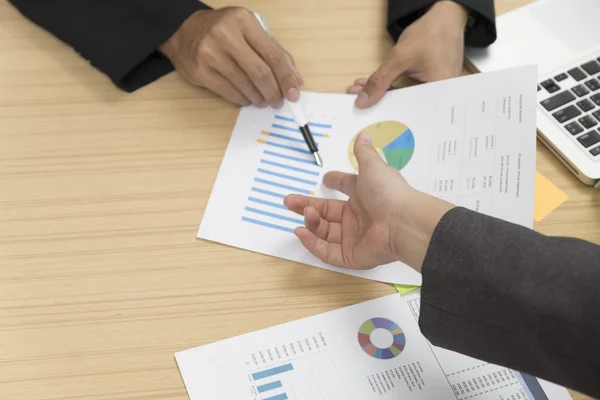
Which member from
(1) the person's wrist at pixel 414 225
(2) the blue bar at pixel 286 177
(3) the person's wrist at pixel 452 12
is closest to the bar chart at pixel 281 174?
(2) the blue bar at pixel 286 177

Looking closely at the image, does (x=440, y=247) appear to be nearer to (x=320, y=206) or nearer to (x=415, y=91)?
(x=320, y=206)

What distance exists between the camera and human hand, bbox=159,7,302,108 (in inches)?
38.4

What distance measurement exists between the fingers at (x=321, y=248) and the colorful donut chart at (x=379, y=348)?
0.27ft

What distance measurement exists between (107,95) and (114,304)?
1.14 ft

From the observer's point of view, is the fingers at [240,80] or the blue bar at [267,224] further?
the fingers at [240,80]

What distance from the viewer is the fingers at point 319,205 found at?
2.82ft

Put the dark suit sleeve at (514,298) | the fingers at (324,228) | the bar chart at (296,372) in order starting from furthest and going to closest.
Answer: the fingers at (324,228), the bar chart at (296,372), the dark suit sleeve at (514,298)

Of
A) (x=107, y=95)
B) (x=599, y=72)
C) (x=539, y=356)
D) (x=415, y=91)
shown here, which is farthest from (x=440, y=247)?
(x=107, y=95)

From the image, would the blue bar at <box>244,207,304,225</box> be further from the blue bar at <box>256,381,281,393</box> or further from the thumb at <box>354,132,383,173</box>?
the blue bar at <box>256,381,281,393</box>

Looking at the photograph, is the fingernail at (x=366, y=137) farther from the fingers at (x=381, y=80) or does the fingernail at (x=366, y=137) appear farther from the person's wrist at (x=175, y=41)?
the person's wrist at (x=175, y=41)

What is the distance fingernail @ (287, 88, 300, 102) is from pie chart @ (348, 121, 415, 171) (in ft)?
0.35

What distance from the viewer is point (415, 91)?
3.12 feet

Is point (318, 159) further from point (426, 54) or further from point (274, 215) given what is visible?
point (426, 54)

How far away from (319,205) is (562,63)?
0.43 m
